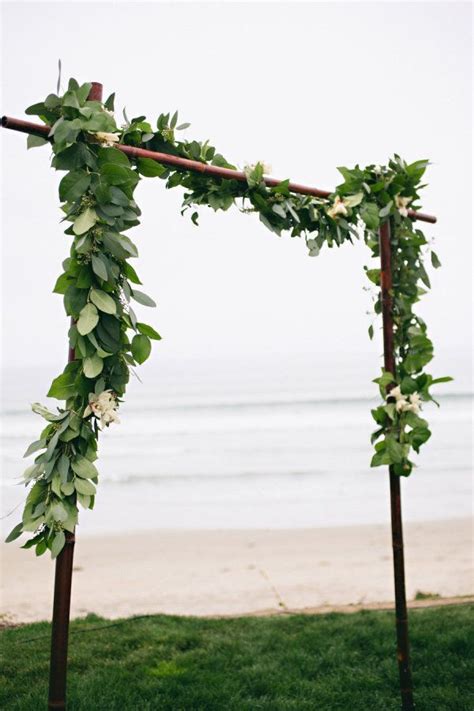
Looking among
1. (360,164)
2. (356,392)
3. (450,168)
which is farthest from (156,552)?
(450,168)

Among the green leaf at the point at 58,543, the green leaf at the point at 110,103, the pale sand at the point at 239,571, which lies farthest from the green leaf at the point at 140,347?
the pale sand at the point at 239,571

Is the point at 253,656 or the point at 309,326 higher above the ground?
the point at 309,326

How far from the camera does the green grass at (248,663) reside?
281cm

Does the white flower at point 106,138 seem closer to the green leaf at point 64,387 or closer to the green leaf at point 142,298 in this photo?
the green leaf at point 142,298

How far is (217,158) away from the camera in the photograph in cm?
238

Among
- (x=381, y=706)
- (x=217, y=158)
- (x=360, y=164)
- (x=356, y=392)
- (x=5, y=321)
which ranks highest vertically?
(x=5, y=321)

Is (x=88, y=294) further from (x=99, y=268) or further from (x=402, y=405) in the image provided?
(x=402, y=405)

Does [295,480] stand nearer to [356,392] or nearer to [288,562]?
[288,562]

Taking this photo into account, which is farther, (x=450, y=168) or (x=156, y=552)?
(x=450, y=168)

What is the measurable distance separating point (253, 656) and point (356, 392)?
2648cm

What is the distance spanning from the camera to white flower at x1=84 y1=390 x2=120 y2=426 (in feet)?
6.37

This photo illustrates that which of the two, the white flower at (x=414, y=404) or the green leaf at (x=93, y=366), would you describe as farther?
the white flower at (x=414, y=404)

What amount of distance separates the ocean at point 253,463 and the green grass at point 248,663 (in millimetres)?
1242

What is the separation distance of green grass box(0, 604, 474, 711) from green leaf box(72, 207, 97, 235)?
1969 mm
